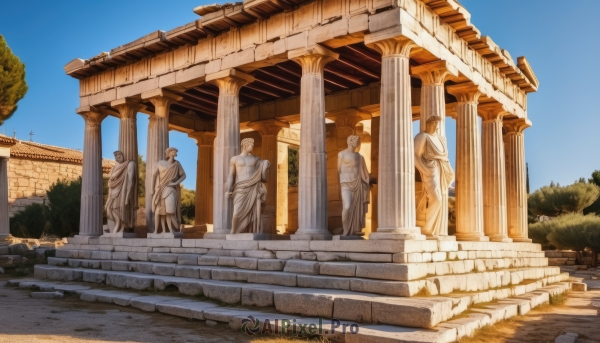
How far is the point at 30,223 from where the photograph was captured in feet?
115

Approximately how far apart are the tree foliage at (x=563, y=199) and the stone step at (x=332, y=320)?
20.0 metres

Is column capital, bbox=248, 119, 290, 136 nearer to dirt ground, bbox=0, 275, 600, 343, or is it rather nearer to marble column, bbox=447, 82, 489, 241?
marble column, bbox=447, 82, 489, 241

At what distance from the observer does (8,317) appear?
1005 cm

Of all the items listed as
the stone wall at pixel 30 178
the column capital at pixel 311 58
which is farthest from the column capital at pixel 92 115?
the stone wall at pixel 30 178

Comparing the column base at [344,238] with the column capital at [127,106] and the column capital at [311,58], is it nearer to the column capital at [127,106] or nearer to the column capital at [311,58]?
the column capital at [311,58]

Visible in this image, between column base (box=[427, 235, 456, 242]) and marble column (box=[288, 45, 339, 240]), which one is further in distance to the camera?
marble column (box=[288, 45, 339, 240])

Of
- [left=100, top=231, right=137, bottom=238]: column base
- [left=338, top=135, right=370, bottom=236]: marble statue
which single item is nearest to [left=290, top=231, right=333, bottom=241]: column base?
[left=338, top=135, right=370, bottom=236]: marble statue

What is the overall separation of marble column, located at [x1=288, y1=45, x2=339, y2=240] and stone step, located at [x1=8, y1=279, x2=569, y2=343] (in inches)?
121

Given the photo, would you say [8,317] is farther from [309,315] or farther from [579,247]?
[579,247]

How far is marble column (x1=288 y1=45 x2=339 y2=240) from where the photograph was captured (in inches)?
509

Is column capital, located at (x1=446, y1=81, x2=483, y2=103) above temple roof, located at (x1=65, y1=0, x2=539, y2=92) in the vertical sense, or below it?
below

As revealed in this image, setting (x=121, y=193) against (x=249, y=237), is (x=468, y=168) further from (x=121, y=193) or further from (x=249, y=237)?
(x=121, y=193)

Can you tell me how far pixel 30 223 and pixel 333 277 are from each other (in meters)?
29.5

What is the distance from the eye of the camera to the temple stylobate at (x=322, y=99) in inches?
479
